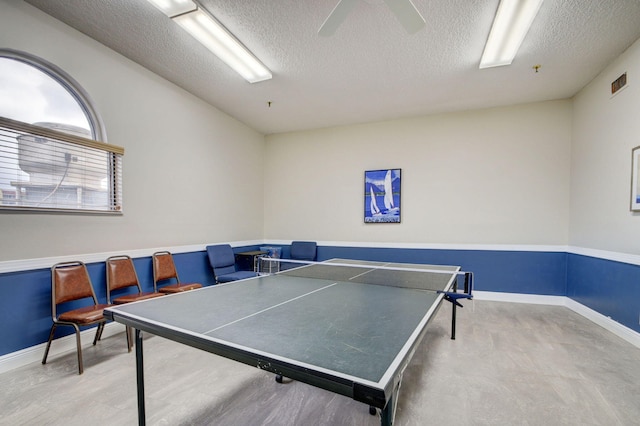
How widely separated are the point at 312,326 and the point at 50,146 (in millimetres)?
3058

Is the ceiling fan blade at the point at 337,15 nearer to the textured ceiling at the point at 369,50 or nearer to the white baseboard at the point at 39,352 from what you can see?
the textured ceiling at the point at 369,50

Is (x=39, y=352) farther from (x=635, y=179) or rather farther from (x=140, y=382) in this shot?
(x=635, y=179)

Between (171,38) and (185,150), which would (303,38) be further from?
(185,150)

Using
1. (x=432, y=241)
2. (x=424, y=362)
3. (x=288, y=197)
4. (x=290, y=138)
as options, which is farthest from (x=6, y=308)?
(x=432, y=241)

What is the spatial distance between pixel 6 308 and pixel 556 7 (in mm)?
5271

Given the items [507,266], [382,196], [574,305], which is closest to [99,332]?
[382,196]

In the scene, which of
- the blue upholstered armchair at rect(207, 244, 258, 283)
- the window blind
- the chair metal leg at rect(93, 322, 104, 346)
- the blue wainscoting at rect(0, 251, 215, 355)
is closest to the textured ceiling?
the window blind

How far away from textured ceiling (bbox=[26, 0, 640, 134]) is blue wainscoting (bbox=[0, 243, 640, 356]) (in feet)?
7.64

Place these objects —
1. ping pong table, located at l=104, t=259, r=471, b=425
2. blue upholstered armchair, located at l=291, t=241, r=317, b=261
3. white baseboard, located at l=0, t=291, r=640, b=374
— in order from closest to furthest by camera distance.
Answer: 1. ping pong table, located at l=104, t=259, r=471, b=425
2. white baseboard, located at l=0, t=291, r=640, b=374
3. blue upholstered armchair, located at l=291, t=241, r=317, b=261

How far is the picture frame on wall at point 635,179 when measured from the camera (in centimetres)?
294

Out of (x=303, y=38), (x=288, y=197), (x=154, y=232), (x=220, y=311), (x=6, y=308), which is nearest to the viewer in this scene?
(x=220, y=311)

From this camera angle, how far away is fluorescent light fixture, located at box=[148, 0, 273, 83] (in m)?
2.46

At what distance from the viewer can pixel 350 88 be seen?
13.0 feet

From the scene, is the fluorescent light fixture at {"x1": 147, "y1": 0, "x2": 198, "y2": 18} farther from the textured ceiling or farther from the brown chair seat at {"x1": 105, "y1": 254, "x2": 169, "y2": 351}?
the brown chair seat at {"x1": 105, "y1": 254, "x2": 169, "y2": 351}
